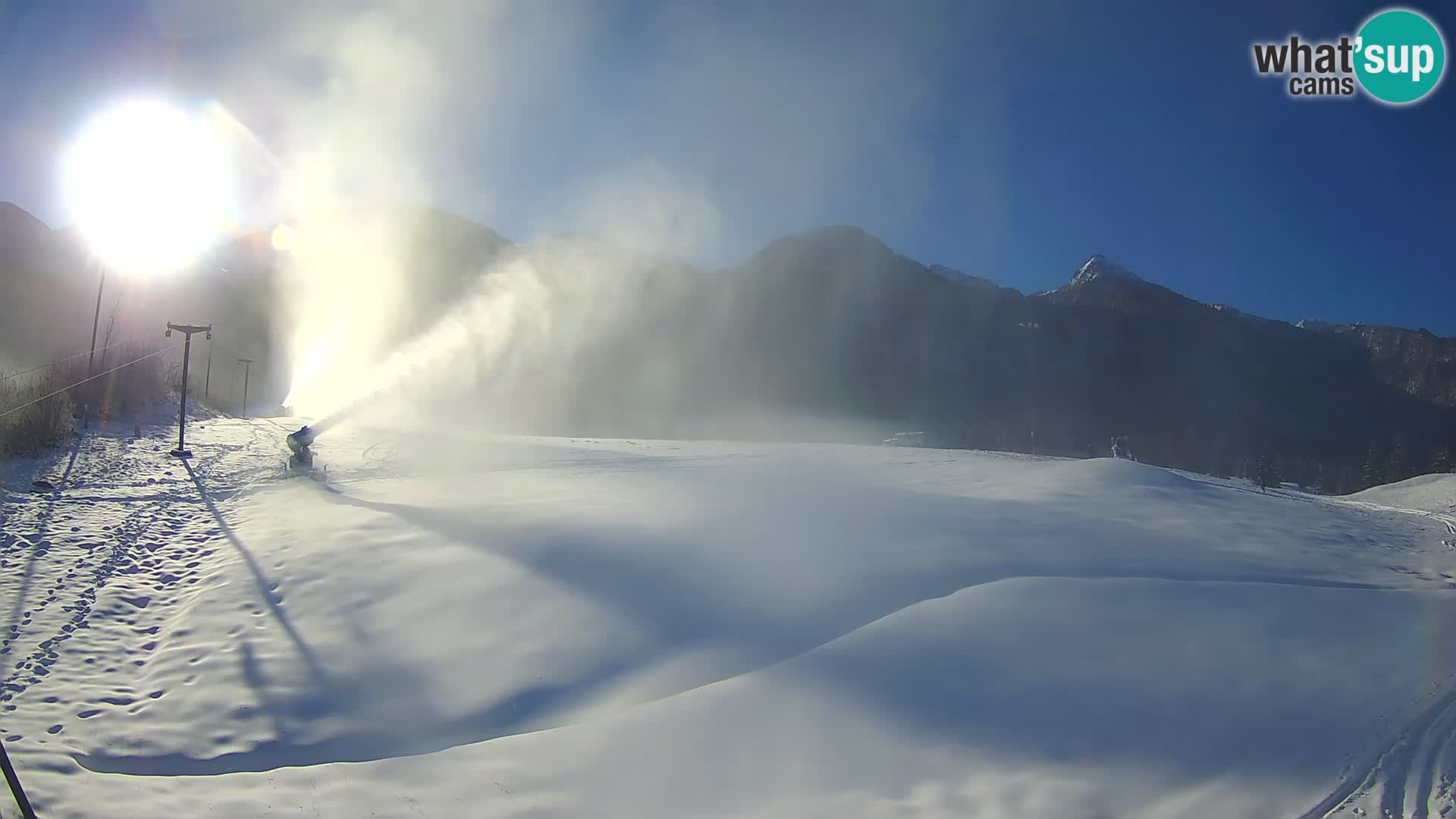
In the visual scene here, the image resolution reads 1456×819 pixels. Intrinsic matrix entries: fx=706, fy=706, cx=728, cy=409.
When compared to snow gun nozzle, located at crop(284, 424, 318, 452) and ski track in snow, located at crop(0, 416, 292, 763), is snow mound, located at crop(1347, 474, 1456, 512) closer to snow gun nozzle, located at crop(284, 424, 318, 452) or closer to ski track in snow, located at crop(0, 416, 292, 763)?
ski track in snow, located at crop(0, 416, 292, 763)

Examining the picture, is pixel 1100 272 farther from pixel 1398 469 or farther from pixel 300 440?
pixel 300 440

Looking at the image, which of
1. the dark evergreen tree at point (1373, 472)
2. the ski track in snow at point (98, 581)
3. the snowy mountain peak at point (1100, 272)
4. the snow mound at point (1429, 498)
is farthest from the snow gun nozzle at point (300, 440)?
the snowy mountain peak at point (1100, 272)

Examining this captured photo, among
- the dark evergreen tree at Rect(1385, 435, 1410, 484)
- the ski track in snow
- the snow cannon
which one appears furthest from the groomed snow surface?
the dark evergreen tree at Rect(1385, 435, 1410, 484)

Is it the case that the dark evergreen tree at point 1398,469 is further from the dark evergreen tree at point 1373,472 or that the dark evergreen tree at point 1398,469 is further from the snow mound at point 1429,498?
the snow mound at point 1429,498

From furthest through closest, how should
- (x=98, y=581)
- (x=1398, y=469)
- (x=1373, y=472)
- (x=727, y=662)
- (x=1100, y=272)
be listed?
1. (x=1100, y=272)
2. (x=1373, y=472)
3. (x=1398, y=469)
4. (x=98, y=581)
5. (x=727, y=662)

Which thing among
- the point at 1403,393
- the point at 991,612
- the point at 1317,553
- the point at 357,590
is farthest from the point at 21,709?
the point at 1403,393

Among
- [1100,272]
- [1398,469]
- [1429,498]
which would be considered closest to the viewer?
[1429,498]

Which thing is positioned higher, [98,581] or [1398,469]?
[1398,469]

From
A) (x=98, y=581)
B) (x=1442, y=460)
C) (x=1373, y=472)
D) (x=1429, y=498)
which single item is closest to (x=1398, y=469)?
(x=1373, y=472)

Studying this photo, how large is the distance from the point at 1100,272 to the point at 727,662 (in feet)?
657

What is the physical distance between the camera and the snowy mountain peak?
171375mm

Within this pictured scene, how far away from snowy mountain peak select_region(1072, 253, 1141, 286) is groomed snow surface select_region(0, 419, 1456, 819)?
182105 millimetres

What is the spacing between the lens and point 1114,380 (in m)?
126

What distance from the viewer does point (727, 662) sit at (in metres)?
6.30
